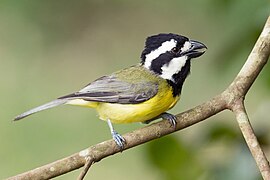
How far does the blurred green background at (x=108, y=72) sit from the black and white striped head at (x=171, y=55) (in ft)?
0.38

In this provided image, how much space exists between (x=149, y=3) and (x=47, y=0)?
Answer: 1.04 metres

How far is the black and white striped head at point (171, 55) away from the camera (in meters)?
2.54

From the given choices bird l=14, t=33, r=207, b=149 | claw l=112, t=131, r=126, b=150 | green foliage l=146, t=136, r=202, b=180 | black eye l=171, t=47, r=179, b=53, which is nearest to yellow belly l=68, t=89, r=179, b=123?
bird l=14, t=33, r=207, b=149

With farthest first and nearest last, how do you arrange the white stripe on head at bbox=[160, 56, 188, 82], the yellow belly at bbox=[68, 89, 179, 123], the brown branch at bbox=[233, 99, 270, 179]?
the white stripe on head at bbox=[160, 56, 188, 82] → the yellow belly at bbox=[68, 89, 179, 123] → the brown branch at bbox=[233, 99, 270, 179]

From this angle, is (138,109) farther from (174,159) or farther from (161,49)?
(174,159)

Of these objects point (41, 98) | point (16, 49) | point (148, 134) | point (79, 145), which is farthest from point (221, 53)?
point (16, 49)

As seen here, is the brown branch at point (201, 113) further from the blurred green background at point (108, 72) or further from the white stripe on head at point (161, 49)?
the white stripe on head at point (161, 49)

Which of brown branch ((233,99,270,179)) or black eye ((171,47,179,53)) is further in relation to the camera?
black eye ((171,47,179,53))

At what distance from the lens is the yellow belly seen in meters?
2.49

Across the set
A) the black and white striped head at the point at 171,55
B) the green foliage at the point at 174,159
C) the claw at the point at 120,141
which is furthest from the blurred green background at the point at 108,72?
the claw at the point at 120,141

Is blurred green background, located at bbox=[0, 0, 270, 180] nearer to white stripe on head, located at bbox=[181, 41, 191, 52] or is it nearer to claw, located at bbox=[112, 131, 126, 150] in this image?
white stripe on head, located at bbox=[181, 41, 191, 52]

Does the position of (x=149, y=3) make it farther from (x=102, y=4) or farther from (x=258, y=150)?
(x=258, y=150)

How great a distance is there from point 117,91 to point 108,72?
150 inches

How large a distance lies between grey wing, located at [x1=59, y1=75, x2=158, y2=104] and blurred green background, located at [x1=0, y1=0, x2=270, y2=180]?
0.26m
